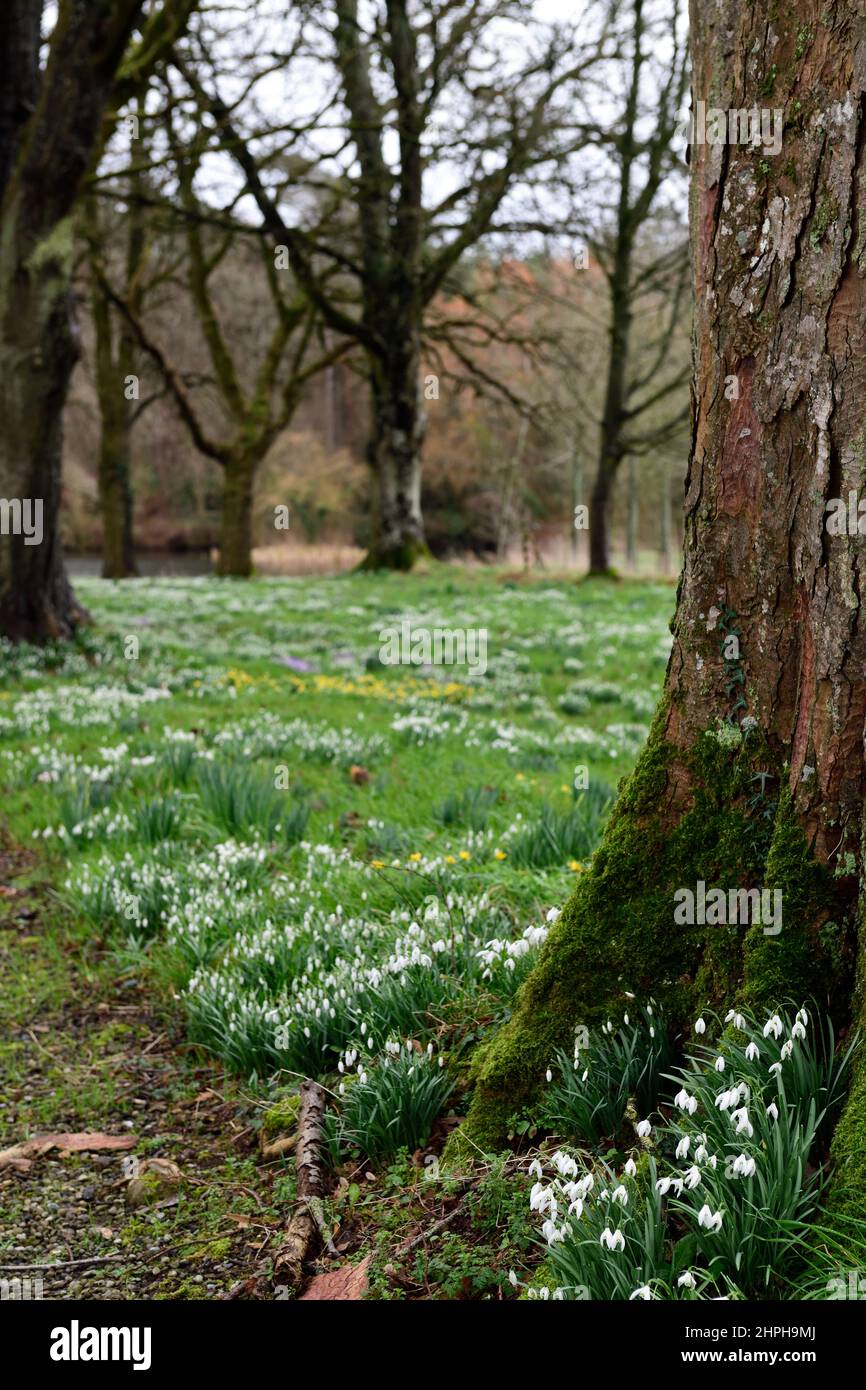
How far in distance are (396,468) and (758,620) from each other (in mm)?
23593

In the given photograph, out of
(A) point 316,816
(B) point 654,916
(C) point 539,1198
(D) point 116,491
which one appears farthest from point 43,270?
(D) point 116,491

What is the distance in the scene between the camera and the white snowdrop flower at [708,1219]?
214 cm

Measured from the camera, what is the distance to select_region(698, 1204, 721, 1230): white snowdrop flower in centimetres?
214

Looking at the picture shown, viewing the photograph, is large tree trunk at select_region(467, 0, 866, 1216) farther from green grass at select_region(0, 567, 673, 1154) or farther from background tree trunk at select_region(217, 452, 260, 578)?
background tree trunk at select_region(217, 452, 260, 578)

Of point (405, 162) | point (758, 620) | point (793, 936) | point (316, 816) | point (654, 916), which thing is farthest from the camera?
point (405, 162)

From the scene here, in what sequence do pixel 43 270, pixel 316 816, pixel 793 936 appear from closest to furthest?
pixel 793 936
pixel 316 816
pixel 43 270

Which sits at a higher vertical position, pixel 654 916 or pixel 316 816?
pixel 654 916

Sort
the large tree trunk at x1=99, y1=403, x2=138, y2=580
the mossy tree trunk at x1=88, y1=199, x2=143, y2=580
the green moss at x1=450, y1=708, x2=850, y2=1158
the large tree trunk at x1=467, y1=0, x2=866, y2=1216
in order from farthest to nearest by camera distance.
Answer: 1. the large tree trunk at x1=99, y1=403, x2=138, y2=580
2. the mossy tree trunk at x1=88, y1=199, x2=143, y2=580
3. the green moss at x1=450, y1=708, x2=850, y2=1158
4. the large tree trunk at x1=467, y1=0, x2=866, y2=1216

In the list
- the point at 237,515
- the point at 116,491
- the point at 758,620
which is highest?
the point at 116,491

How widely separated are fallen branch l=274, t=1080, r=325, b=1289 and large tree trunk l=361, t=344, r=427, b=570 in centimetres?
2272

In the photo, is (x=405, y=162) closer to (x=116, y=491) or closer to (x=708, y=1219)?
(x=116, y=491)

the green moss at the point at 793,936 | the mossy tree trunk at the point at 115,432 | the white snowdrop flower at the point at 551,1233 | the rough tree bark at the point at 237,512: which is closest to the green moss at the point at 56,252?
the green moss at the point at 793,936

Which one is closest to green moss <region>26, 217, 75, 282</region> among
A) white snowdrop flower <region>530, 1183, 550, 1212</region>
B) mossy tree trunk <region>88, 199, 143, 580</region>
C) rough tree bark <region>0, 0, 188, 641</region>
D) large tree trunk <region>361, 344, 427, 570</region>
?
rough tree bark <region>0, 0, 188, 641</region>

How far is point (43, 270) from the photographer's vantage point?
37.9 ft
